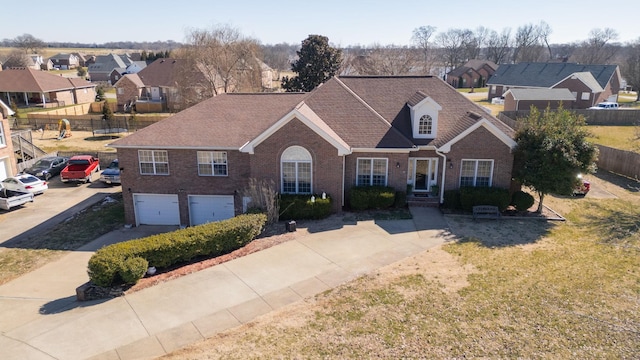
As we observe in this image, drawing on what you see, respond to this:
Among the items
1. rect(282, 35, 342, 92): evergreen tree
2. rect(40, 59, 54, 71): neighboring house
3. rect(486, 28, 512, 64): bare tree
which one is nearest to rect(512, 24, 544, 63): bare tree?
rect(486, 28, 512, 64): bare tree

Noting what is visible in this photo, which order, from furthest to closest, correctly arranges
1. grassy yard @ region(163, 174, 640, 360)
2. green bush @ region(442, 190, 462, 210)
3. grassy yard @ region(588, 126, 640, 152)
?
grassy yard @ region(588, 126, 640, 152) < green bush @ region(442, 190, 462, 210) < grassy yard @ region(163, 174, 640, 360)

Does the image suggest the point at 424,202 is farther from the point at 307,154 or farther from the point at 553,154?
the point at 307,154

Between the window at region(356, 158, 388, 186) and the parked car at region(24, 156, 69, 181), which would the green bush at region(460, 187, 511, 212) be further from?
the parked car at region(24, 156, 69, 181)

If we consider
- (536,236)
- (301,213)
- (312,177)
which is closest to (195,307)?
(301,213)

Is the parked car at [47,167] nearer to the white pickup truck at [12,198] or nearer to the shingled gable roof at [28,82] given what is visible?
the white pickup truck at [12,198]

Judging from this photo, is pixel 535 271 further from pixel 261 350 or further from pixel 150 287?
pixel 150 287

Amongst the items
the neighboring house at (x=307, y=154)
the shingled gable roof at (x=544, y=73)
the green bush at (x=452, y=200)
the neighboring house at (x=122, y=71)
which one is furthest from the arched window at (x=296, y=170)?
the neighboring house at (x=122, y=71)
